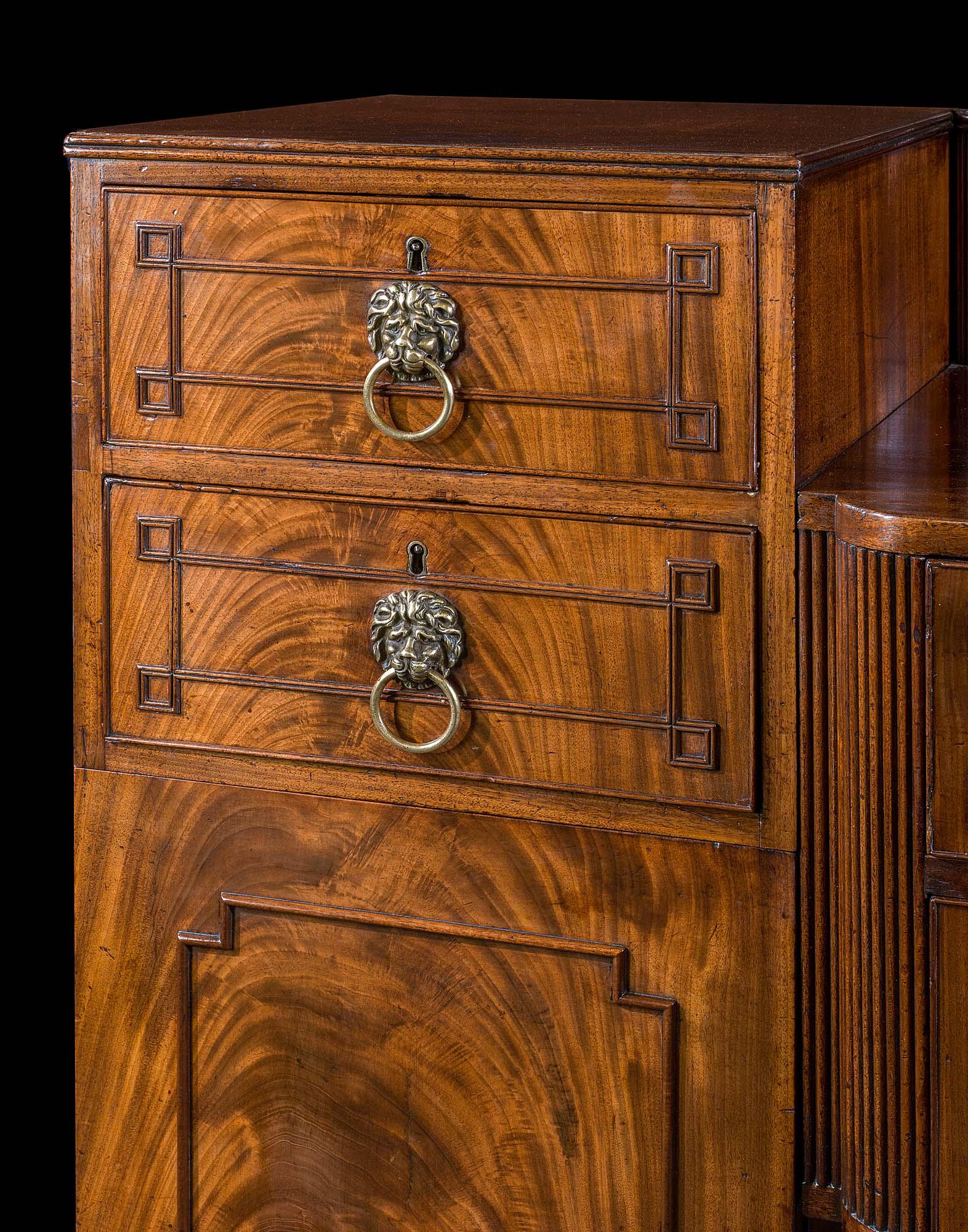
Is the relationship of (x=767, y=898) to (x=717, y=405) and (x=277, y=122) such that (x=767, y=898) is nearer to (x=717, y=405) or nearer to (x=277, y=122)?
(x=717, y=405)

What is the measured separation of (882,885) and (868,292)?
0.55 m

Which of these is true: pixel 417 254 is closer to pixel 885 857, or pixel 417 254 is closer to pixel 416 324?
pixel 416 324

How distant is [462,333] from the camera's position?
2086mm

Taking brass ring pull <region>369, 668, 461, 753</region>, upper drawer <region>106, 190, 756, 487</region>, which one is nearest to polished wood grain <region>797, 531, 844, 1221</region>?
upper drawer <region>106, 190, 756, 487</region>

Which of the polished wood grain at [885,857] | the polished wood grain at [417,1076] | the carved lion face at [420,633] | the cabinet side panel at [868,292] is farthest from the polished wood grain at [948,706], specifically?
the carved lion face at [420,633]

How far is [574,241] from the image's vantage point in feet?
6.66

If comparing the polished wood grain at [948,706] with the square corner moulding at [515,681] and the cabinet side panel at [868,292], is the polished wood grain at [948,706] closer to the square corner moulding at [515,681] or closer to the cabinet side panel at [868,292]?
the square corner moulding at [515,681]

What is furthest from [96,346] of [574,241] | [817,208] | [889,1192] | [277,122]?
[889,1192]

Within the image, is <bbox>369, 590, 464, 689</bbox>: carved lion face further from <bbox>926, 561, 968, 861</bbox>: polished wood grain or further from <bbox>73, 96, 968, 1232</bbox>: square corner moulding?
<bbox>926, 561, 968, 861</bbox>: polished wood grain

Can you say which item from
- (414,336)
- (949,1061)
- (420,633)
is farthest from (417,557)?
(949,1061)

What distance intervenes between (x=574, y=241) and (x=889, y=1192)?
0.83 meters

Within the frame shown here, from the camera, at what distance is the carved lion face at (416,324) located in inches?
82.0

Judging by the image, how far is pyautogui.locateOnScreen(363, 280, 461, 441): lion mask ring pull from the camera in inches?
82.0

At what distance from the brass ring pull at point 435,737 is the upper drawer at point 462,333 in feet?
0.61
